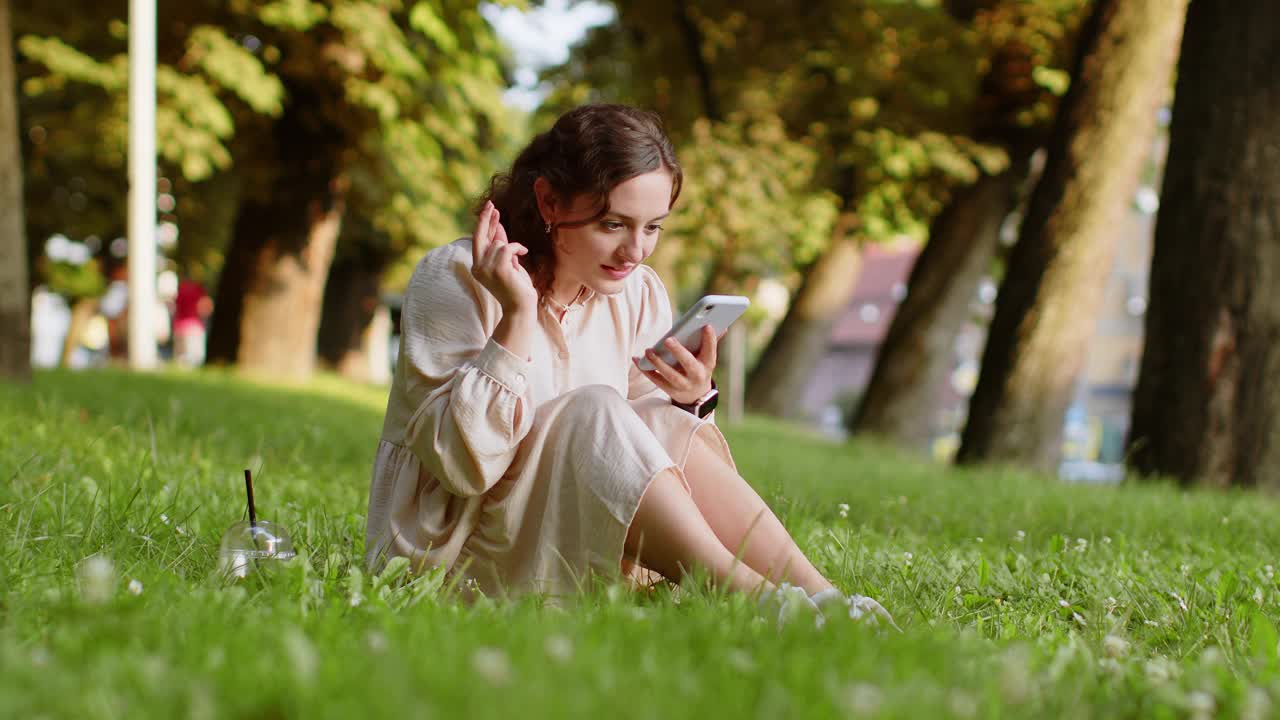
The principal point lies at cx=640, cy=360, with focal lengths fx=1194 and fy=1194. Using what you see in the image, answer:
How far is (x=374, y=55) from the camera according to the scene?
1113 centimetres

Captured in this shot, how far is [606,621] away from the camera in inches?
83.9

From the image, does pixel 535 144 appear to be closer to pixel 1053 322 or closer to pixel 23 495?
pixel 23 495

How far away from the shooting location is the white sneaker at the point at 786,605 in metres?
2.26

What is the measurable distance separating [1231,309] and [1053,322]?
1688mm

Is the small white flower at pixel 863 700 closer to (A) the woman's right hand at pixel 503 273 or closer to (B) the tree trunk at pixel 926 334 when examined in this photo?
(A) the woman's right hand at pixel 503 273

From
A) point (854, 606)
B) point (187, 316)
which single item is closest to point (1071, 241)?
point (854, 606)

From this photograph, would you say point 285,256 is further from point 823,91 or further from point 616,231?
point 616,231

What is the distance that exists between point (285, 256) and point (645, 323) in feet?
34.2

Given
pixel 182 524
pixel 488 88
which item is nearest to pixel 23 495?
pixel 182 524

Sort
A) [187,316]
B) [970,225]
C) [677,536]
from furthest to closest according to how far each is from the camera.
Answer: [187,316]
[970,225]
[677,536]

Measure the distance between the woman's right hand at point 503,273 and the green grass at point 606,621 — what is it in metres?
0.67

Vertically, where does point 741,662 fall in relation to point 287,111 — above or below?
below

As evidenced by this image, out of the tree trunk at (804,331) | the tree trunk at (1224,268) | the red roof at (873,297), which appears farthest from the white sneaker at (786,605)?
the red roof at (873,297)

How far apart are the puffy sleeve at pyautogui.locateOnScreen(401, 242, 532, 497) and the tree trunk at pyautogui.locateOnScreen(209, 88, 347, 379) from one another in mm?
10661
